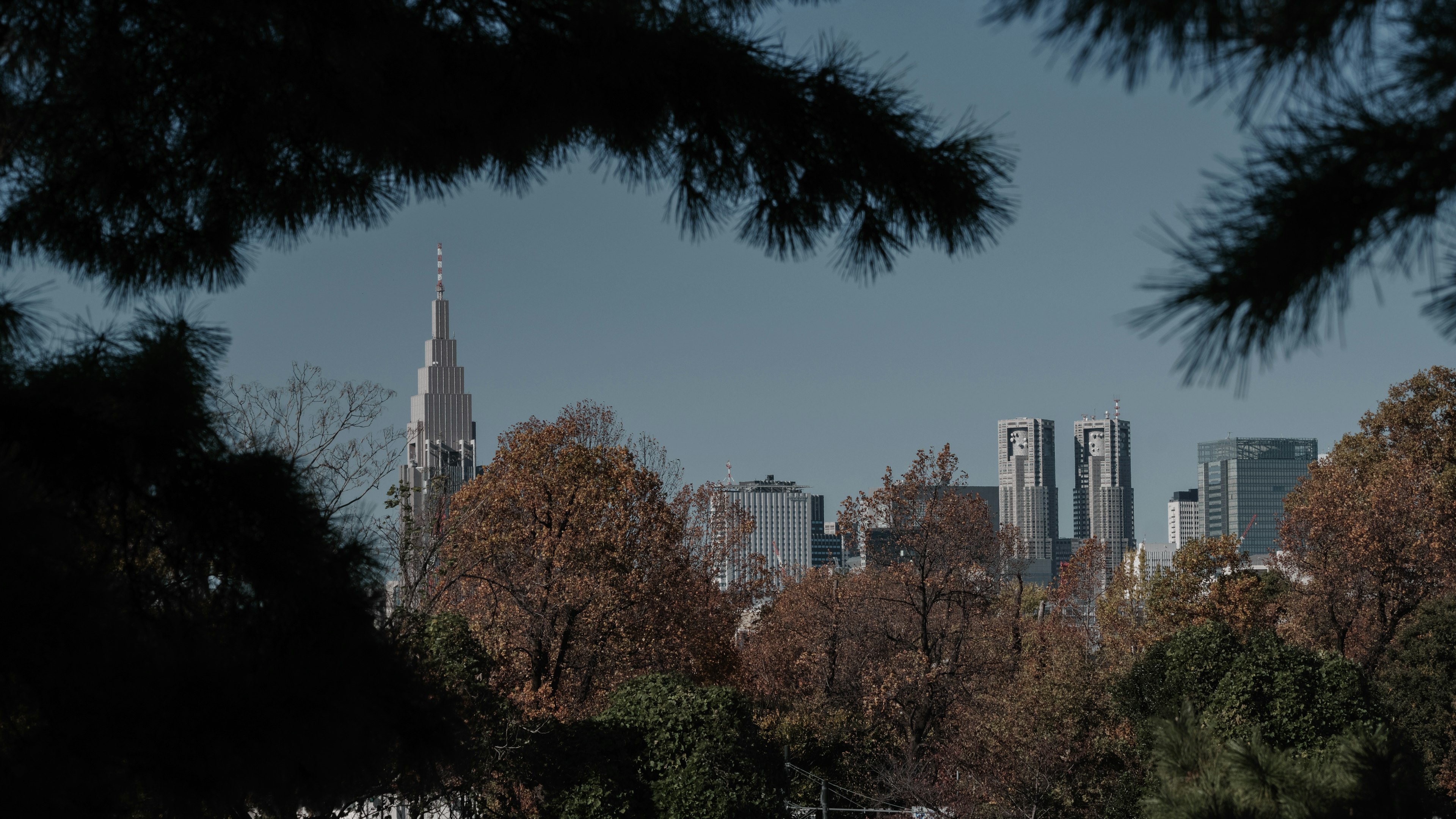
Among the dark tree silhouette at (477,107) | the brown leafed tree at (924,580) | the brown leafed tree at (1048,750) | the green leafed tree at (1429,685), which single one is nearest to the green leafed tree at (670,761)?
the brown leafed tree at (1048,750)

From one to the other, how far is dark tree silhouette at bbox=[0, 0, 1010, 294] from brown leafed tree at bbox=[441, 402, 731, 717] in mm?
12181

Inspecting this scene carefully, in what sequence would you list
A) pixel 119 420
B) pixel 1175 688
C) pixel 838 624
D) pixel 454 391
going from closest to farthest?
pixel 119 420 < pixel 1175 688 < pixel 838 624 < pixel 454 391

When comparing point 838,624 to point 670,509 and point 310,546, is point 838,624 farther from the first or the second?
point 310,546

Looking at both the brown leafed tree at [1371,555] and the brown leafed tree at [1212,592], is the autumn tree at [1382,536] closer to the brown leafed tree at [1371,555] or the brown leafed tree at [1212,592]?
the brown leafed tree at [1371,555]

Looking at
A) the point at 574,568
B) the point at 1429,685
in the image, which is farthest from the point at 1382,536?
the point at 574,568

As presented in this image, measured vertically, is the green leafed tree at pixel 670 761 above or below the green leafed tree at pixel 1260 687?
below

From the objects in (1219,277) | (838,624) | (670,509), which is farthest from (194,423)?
(838,624)

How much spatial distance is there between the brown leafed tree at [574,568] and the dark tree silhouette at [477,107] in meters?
12.2

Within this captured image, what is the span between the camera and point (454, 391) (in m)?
135

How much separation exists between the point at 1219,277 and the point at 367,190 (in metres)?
2.77

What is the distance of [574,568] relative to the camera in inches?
628

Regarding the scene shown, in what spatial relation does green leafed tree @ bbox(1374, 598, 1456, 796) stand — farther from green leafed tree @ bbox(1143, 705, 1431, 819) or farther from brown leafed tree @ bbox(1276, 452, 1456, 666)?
green leafed tree @ bbox(1143, 705, 1431, 819)

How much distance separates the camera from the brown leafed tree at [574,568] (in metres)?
15.8

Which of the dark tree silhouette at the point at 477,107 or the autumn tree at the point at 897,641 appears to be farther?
the autumn tree at the point at 897,641
